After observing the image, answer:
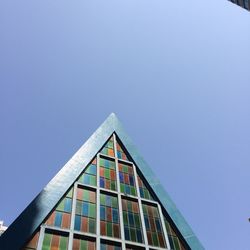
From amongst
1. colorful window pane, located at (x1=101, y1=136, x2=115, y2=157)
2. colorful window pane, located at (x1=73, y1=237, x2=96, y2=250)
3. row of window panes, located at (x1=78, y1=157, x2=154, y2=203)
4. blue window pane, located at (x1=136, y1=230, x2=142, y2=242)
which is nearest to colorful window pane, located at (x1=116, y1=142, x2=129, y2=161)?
colorful window pane, located at (x1=101, y1=136, x2=115, y2=157)

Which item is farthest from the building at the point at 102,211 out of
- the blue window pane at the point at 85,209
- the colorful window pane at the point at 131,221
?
the blue window pane at the point at 85,209

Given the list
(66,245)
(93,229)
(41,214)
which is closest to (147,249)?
(93,229)

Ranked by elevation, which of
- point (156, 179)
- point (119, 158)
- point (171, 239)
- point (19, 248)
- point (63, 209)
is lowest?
point (19, 248)

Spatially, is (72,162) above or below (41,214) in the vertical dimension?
above

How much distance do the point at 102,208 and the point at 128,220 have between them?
13.1 feet

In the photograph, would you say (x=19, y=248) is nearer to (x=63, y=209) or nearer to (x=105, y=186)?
(x=63, y=209)

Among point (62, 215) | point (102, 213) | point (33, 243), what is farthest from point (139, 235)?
point (33, 243)

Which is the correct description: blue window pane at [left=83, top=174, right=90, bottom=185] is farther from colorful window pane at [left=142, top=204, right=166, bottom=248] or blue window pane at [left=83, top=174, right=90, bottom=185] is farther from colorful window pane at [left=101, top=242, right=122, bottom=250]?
colorful window pane at [left=101, top=242, right=122, bottom=250]

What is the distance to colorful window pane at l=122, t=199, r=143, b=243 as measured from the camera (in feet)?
110

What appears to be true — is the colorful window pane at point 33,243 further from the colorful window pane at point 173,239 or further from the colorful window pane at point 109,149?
the colorful window pane at point 109,149

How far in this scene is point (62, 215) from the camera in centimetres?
3219

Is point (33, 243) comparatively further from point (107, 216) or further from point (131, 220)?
point (131, 220)

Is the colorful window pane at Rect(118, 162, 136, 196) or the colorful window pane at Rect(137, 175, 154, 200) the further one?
the colorful window pane at Rect(137, 175, 154, 200)

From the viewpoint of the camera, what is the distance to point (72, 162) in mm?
40219
